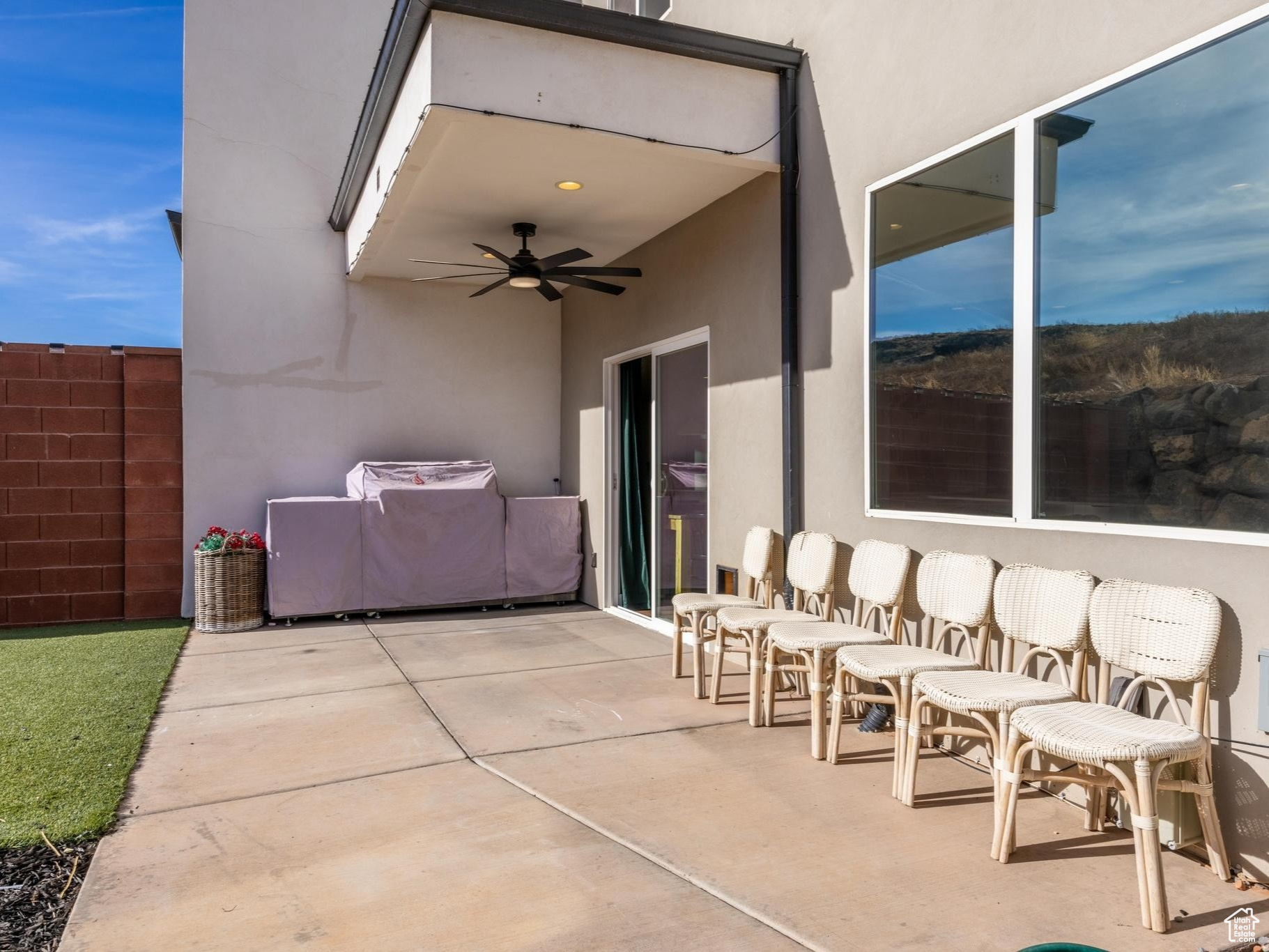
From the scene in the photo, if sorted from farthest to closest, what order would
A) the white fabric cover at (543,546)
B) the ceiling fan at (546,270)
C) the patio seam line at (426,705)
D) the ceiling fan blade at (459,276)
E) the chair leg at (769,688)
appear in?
the white fabric cover at (543,546)
the ceiling fan blade at (459,276)
the ceiling fan at (546,270)
the chair leg at (769,688)
the patio seam line at (426,705)

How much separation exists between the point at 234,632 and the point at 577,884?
4686 millimetres

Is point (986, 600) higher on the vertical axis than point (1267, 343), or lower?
lower

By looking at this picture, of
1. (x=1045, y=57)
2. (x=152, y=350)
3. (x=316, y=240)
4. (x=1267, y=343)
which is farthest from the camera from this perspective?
(x=316, y=240)

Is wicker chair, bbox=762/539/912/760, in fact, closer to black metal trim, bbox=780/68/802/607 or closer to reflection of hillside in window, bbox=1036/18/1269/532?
black metal trim, bbox=780/68/802/607

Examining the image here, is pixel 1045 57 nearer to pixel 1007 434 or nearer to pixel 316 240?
pixel 1007 434

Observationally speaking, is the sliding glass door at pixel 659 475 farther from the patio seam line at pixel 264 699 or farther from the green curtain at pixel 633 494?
the patio seam line at pixel 264 699

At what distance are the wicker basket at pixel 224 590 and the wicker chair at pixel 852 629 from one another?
4.14 metres

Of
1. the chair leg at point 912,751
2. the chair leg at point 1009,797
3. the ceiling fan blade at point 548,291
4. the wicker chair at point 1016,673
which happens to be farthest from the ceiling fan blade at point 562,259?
the chair leg at point 1009,797

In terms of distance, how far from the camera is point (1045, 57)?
3162mm

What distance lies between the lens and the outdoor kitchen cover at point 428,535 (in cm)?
663

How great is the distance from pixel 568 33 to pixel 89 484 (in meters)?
4.99

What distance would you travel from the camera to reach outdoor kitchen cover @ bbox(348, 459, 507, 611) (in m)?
6.63

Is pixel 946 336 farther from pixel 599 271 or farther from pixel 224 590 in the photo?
pixel 224 590

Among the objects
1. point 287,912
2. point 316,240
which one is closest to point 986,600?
point 287,912
